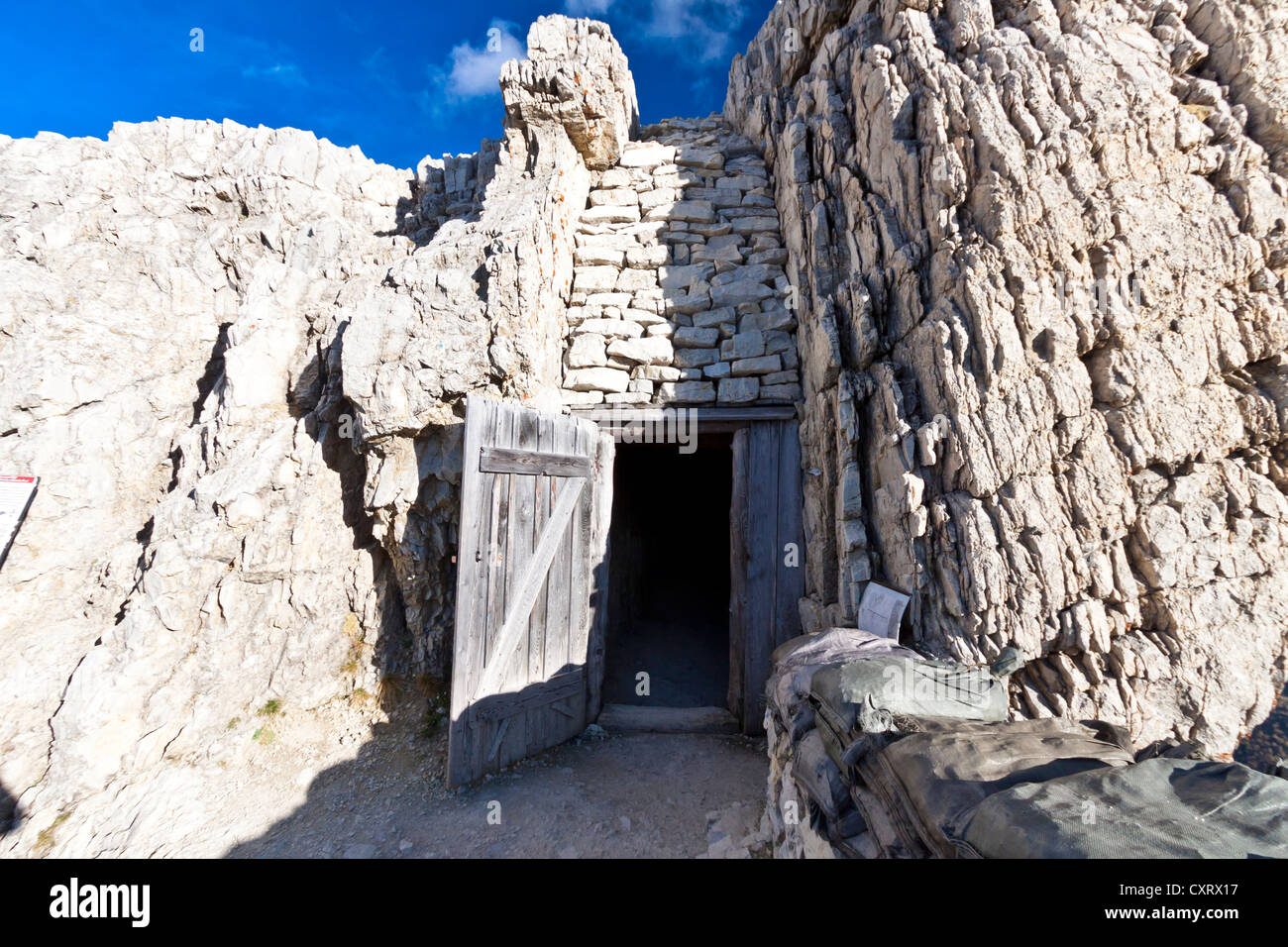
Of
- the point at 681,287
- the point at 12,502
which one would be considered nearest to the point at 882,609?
the point at 681,287

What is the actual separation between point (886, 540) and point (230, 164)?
33.5 ft

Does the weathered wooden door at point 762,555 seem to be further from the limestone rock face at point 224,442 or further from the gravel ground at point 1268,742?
the gravel ground at point 1268,742

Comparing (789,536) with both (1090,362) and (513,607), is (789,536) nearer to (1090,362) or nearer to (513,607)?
(1090,362)

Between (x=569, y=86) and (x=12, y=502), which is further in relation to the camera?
(x=569, y=86)

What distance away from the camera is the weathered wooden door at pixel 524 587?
423 cm

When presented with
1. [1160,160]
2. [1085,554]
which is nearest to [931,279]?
[1160,160]

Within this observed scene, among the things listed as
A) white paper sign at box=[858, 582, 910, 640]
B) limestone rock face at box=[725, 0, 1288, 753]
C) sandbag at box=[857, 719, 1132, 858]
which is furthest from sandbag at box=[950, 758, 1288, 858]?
white paper sign at box=[858, 582, 910, 640]

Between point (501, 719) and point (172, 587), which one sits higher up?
point (172, 587)

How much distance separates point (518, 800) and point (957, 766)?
358 centimetres

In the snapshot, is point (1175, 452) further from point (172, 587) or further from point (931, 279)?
point (172, 587)

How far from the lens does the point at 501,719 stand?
173 inches

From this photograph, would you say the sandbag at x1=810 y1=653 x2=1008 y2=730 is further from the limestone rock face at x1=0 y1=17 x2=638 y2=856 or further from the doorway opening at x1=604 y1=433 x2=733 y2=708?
the limestone rock face at x1=0 y1=17 x2=638 y2=856

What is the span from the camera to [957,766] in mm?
1894

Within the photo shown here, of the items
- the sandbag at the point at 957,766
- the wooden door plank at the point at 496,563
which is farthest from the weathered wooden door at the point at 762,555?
the sandbag at the point at 957,766
